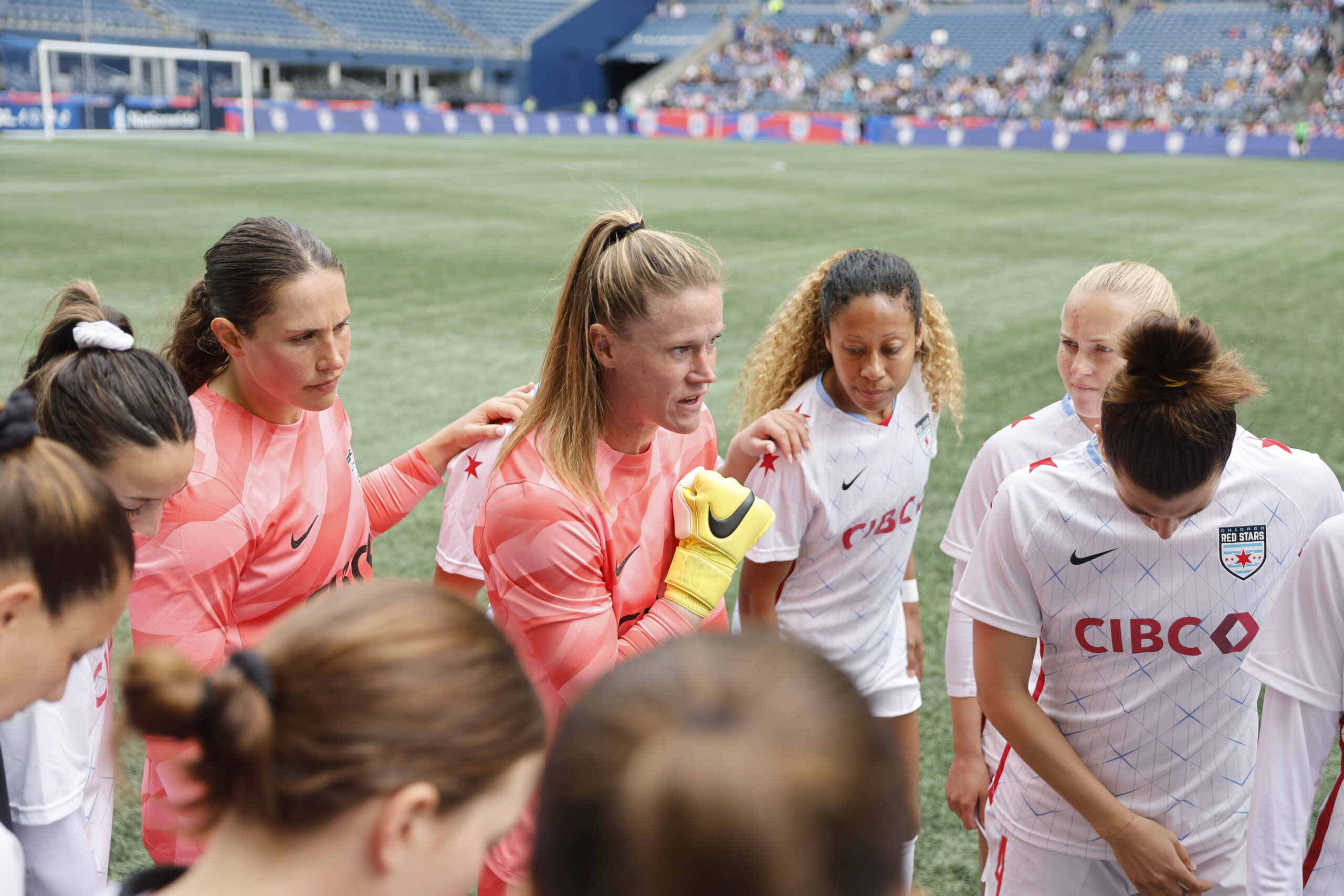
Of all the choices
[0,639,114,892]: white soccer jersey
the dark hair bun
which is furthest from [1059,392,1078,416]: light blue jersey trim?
[0,639,114,892]: white soccer jersey

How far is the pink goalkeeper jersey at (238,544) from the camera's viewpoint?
2.11m

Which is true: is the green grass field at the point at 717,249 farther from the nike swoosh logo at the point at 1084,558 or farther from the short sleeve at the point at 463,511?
the nike swoosh logo at the point at 1084,558

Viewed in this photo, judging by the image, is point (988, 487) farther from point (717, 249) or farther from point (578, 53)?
point (578, 53)

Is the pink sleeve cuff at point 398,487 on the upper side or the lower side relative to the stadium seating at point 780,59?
lower

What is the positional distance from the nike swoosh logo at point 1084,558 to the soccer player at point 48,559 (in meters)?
1.65

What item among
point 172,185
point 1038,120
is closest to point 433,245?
point 172,185

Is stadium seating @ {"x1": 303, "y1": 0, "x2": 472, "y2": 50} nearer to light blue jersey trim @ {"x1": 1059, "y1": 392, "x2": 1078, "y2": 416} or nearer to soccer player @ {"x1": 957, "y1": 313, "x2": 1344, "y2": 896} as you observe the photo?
light blue jersey trim @ {"x1": 1059, "y1": 392, "x2": 1078, "y2": 416}

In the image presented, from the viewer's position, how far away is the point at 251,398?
8.05ft

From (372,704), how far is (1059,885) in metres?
1.71

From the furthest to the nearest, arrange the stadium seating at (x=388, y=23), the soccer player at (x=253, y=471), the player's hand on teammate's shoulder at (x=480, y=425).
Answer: the stadium seating at (x=388, y=23), the player's hand on teammate's shoulder at (x=480, y=425), the soccer player at (x=253, y=471)

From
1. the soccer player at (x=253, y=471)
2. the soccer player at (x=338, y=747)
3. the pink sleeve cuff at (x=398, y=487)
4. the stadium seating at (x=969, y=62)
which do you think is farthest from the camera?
the stadium seating at (x=969, y=62)

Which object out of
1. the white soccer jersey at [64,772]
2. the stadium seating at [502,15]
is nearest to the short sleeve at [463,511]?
the white soccer jersey at [64,772]

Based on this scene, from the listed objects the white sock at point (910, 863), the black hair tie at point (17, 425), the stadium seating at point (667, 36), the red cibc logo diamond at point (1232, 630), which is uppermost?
the stadium seating at point (667, 36)

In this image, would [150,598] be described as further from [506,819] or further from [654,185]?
[654,185]
